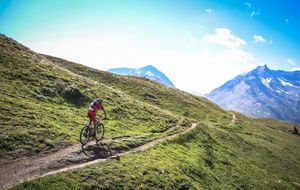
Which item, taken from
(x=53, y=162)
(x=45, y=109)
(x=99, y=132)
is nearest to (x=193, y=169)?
(x=99, y=132)

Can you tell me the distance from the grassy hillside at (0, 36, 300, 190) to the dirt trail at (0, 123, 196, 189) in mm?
991

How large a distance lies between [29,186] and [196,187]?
59.1ft

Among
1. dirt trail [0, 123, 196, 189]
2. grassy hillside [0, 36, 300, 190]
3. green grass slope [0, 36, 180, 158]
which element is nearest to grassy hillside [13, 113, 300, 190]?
grassy hillside [0, 36, 300, 190]

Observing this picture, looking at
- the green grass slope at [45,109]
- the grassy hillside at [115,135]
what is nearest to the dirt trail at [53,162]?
the grassy hillside at [115,135]

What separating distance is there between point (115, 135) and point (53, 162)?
12.4 metres

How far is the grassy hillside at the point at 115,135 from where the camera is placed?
24391 millimetres

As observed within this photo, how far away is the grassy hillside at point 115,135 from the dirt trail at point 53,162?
3.25 feet

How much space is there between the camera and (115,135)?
35.1 metres

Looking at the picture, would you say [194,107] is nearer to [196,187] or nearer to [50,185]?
[196,187]

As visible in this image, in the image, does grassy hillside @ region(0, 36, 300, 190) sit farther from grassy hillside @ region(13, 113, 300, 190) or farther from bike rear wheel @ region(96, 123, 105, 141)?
bike rear wheel @ region(96, 123, 105, 141)

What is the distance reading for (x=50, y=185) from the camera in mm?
19719

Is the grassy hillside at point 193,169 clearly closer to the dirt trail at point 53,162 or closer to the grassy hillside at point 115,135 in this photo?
the grassy hillside at point 115,135

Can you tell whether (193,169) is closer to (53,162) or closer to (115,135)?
(115,135)

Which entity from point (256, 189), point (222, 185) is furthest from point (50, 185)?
point (256, 189)
